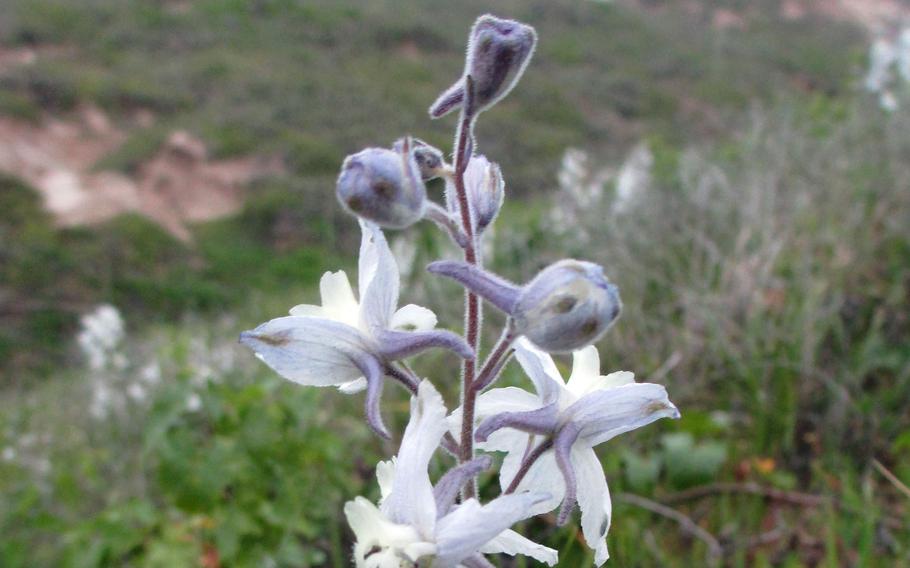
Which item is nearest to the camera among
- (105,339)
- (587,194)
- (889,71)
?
(587,194)

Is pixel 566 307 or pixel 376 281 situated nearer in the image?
pixel 566 307

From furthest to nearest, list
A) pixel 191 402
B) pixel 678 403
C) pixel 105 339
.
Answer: pixel 105 339
pixel 191 402
pixel 678 403

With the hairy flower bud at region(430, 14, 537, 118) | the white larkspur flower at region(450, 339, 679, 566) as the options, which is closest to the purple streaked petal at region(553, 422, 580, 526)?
the white larkspur flower at region(450, 339, 679, 566)

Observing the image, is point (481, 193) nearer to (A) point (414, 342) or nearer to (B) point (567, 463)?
(A) point (414, 342)

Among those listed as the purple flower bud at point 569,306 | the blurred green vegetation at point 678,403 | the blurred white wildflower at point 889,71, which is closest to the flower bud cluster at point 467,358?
the purple flower bud at point 569,306

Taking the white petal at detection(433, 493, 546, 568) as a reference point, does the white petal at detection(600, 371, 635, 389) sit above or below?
above

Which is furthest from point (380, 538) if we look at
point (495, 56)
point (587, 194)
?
point (587, 194)

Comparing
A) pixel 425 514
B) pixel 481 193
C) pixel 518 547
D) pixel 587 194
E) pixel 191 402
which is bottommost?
pixel 191 402

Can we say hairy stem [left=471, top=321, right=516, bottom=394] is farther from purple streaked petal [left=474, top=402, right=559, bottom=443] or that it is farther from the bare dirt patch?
the bare dirt patch
